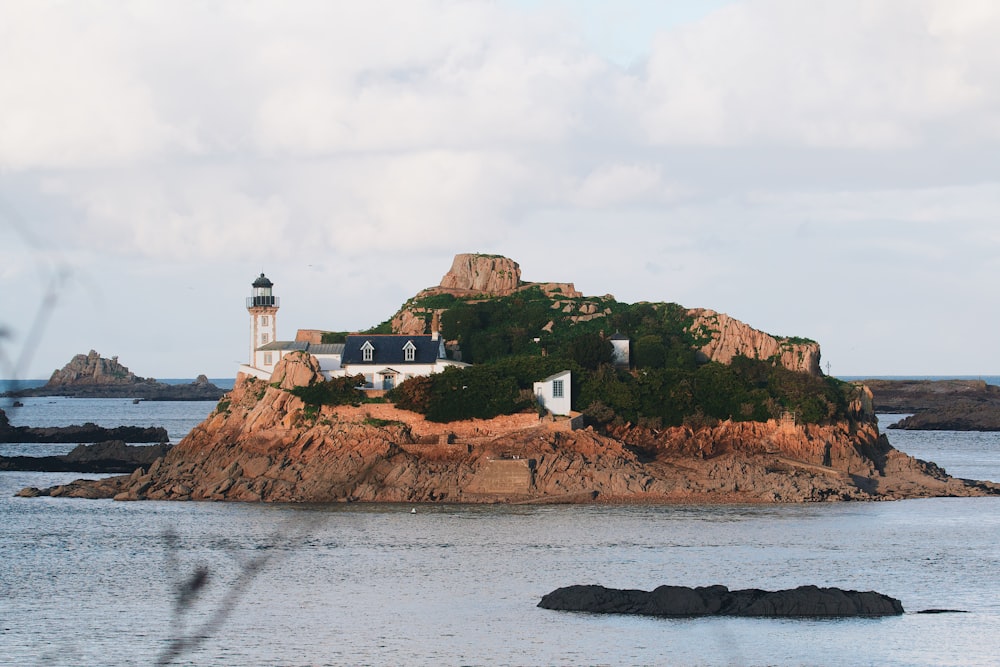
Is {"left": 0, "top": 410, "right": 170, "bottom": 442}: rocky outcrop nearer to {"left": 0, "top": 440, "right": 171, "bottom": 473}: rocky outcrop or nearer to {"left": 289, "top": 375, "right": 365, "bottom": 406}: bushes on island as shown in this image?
{"left": 0, "top": 440, "right": 171, "bottom": 473}: rocky outcrop

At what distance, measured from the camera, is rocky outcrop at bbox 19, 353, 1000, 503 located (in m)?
49.6

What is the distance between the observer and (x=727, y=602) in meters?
28.4

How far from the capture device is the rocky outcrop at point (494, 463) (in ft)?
163

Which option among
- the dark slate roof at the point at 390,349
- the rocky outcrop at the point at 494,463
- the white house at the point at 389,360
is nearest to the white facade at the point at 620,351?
the white house at the point at 389,360

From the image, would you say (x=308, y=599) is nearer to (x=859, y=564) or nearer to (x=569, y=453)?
(x=859, y=564)

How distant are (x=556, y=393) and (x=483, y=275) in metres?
22.9

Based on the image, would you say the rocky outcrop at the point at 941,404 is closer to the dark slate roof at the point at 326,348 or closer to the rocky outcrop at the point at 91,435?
the rocky outcrop at the point at 91,435

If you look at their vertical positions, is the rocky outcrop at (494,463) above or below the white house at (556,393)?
below

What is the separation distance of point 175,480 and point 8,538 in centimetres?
1152

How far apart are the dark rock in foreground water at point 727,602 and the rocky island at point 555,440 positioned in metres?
19.7

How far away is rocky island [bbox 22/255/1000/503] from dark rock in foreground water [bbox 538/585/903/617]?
64.7ft

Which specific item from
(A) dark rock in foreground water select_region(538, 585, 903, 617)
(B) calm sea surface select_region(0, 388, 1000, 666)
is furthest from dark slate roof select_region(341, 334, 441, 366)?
(A) dark rock in foreground water select_region(538, 585, 903, 617)

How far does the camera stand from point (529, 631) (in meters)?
26.4

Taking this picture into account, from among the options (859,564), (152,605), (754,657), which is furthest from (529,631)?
(859,564)
